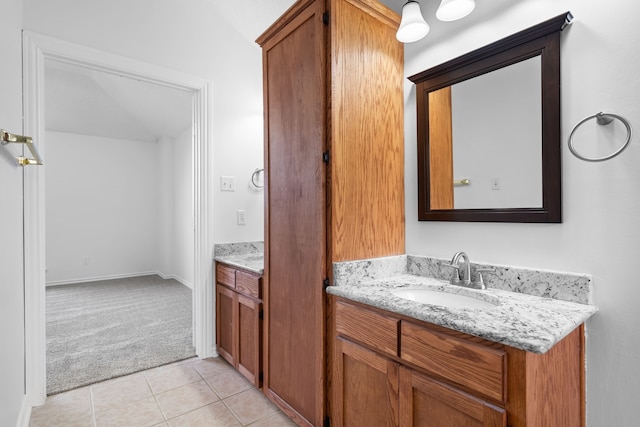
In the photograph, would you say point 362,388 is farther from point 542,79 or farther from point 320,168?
point 542,79

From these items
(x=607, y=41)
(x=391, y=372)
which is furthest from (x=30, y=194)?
(x=607, y=41)

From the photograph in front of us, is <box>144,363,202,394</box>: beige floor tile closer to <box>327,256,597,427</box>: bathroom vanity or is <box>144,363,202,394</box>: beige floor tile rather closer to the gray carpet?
the gray carpet

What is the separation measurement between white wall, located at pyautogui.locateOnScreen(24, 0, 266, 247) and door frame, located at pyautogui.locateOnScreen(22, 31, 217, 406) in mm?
67

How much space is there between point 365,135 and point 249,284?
1.17 metres

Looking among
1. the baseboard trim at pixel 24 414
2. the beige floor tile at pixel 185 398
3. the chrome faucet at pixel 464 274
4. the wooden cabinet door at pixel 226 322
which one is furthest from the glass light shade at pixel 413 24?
the baseboard trim at pixel 24 414

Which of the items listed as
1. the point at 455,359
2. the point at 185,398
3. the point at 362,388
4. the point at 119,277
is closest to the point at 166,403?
the point at 185,398

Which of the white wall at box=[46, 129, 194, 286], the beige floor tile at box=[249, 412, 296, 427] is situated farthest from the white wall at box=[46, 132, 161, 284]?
the beige floor tile at box=[249, 412, 296, 427]

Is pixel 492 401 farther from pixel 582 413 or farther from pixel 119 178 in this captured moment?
pixel 119 178

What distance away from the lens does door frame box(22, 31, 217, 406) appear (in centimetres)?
188

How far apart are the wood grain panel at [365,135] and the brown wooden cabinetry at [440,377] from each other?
38 centimetres

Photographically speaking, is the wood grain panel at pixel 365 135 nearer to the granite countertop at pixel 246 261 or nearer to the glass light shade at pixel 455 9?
the glass light shade at pixel 455 9

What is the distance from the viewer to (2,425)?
125 cm

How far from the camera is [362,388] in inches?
50.6

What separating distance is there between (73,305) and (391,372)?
4.22 meters
